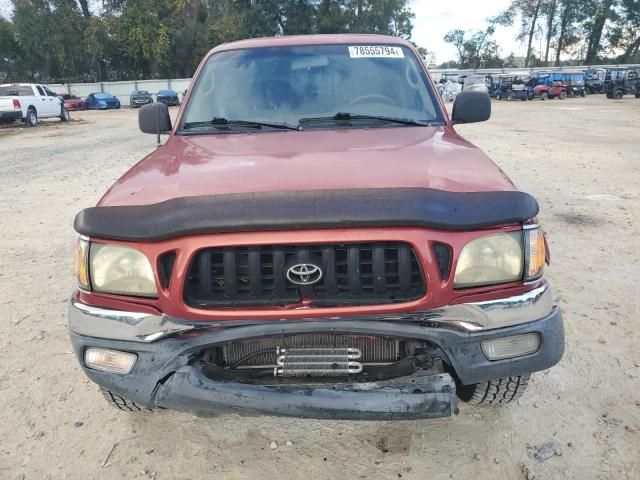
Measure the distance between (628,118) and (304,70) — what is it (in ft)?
67.1

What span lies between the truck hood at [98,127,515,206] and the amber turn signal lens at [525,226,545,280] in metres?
0.22

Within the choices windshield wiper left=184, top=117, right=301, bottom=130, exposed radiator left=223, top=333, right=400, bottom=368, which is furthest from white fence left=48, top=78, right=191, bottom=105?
exposed radiator left=223, top=333, right=400, bottom=368

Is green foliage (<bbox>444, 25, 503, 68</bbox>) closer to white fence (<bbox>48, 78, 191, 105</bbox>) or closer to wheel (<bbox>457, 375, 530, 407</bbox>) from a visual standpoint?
white fence (<bbox>48, 78, 191, 105</bbox>)

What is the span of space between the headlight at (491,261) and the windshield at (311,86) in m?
1.34

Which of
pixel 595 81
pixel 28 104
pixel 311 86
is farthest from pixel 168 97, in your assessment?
pixel 311 86

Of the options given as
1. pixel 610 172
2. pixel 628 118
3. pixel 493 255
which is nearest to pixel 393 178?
pixel 493 255

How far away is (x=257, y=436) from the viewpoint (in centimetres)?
246

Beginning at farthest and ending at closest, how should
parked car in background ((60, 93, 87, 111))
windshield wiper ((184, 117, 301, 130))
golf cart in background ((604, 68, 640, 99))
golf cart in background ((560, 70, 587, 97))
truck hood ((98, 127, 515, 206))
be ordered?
golf cart in background ((560, 70, 587, 97)) < golf cart in background ((604, 68, 640, 99)) < parked car in background ((60, 93, 87, 111)) < windshield wiper ((184, 117, 301, 130)) < truck hood ((98, 127, 515, 206))

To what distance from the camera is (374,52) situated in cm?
344

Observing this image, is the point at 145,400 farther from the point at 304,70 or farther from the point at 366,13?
the point at 366,13

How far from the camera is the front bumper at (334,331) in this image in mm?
1826

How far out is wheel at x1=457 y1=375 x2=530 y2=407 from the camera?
2.29m

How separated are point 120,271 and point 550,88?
127 ft

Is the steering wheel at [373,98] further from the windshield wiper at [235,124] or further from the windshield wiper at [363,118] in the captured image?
the windshield wiper at [235,124]
